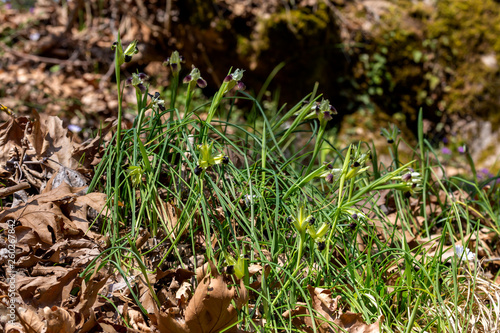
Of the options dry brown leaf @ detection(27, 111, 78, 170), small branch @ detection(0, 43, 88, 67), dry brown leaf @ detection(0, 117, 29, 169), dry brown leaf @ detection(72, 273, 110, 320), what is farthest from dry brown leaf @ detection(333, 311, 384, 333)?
small branch @ detection(0, 43, 88, 67)

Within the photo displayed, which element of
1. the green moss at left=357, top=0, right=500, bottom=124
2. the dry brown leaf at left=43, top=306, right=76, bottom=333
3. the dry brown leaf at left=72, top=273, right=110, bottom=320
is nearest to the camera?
the dry brown leaf at left=43, top=306, right=76, bottom=333

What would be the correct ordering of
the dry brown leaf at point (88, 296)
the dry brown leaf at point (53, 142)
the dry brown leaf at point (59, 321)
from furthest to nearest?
1. the dry brown leaf at point (53, 142)
2. the dry brown leaf at point (88, 296)
3. the dry brown leaf at point (59, 321)

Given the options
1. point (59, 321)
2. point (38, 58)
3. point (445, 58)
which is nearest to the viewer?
point (59, 321)

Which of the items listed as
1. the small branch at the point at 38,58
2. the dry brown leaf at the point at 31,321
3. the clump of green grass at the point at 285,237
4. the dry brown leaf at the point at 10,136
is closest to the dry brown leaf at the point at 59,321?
the dry brown leaf at the point at 31,321

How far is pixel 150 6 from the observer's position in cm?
438

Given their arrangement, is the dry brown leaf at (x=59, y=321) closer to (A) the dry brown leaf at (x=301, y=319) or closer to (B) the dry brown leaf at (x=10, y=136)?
(A) the dry brown leaf at (x=301, y=319)

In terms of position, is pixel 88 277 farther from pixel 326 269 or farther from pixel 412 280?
pixel 412 280

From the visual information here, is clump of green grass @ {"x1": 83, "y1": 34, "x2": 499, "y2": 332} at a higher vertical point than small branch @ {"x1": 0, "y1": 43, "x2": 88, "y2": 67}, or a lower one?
higher

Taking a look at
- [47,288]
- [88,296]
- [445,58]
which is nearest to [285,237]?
[88,296]

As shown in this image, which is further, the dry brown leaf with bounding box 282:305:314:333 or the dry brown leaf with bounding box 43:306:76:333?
the dry brown leaf with bounding box 282:305:314:333

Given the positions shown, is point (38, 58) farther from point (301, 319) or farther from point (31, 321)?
point (301, 319)

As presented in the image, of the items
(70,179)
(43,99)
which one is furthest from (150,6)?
(70,179)

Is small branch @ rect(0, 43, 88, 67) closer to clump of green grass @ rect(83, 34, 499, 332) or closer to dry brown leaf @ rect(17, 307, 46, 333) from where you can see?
clump of green grass @ rect(83, 34, 499, 332)

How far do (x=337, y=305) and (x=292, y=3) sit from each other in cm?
360
